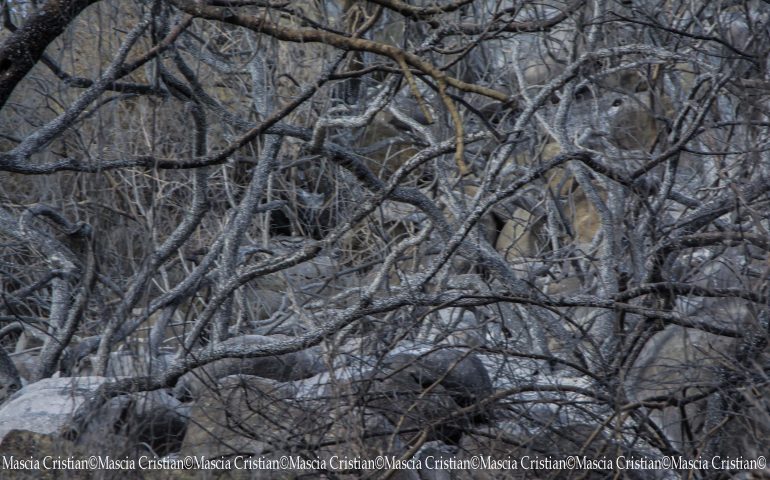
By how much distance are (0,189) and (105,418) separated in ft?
9.89

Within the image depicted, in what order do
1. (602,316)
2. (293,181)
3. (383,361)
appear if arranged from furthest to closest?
(293,181)
(602,316)
(383,361)

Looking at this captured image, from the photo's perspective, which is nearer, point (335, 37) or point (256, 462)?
point (335, 37)

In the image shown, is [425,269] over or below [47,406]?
over

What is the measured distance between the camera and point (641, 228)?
4.77 m

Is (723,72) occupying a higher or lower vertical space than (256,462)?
higher

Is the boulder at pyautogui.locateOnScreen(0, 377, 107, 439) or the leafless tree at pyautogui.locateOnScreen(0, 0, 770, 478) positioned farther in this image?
the boulder at pyautogui.locateOnScreen(0, 377, 107, 439)

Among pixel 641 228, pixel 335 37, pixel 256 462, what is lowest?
pixel 256 462

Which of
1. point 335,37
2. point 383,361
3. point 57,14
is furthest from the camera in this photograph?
point 383,361

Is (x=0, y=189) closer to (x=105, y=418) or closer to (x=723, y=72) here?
(x=105, y=418)

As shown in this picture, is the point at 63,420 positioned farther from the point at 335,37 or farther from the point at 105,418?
the point at 335,37

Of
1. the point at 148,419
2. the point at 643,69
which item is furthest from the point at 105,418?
the point at 643,69

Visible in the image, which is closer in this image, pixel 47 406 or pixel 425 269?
pixel 47 406

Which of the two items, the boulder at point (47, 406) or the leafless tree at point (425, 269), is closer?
the leafless tree at point (425, 269)

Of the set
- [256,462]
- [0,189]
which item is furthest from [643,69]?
[0,189]
